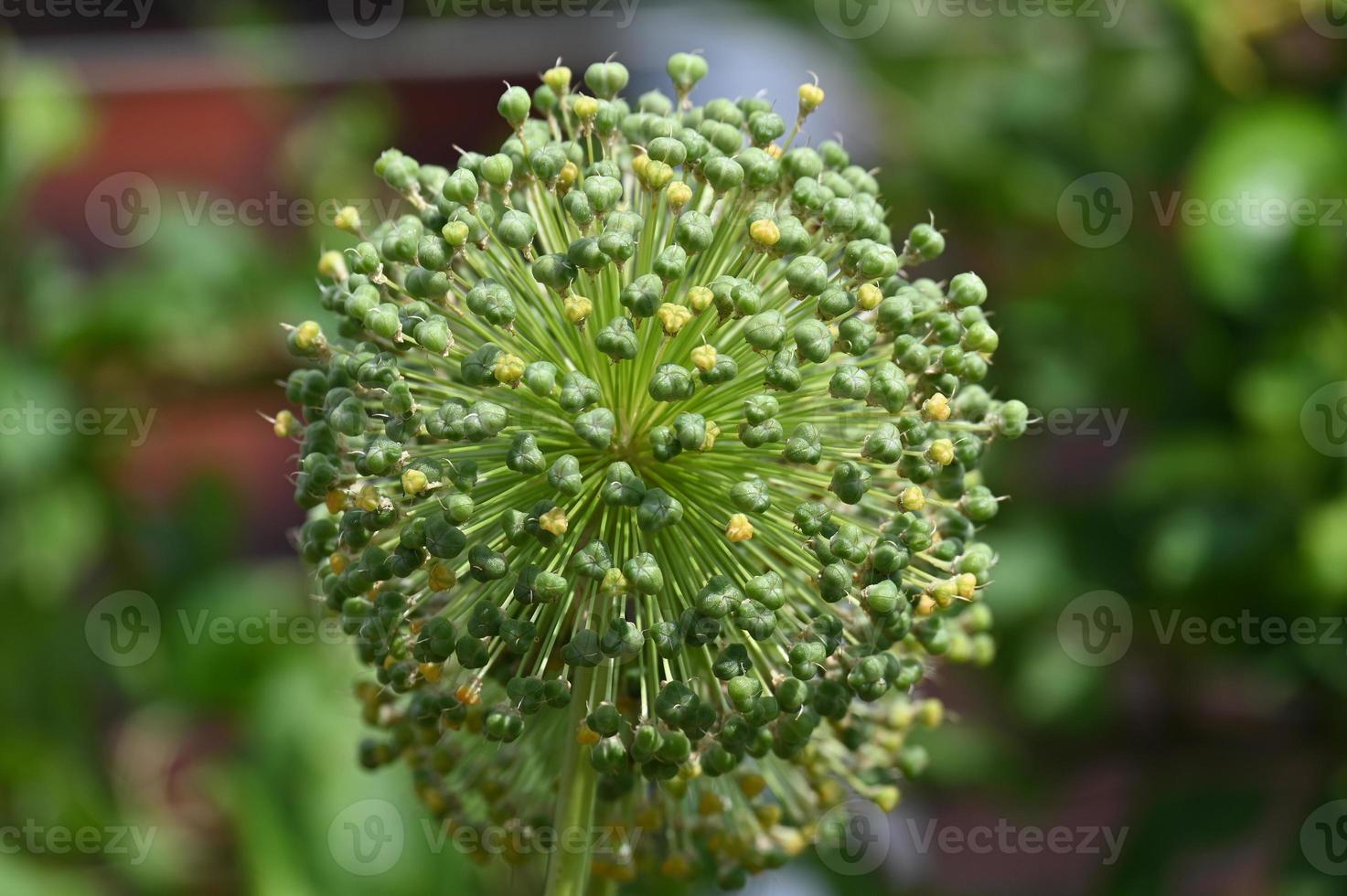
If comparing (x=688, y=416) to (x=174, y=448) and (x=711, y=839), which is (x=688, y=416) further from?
(x=174, y=448)

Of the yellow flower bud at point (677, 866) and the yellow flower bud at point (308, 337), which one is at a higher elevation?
the yellow flower bud at point (308, 337)
